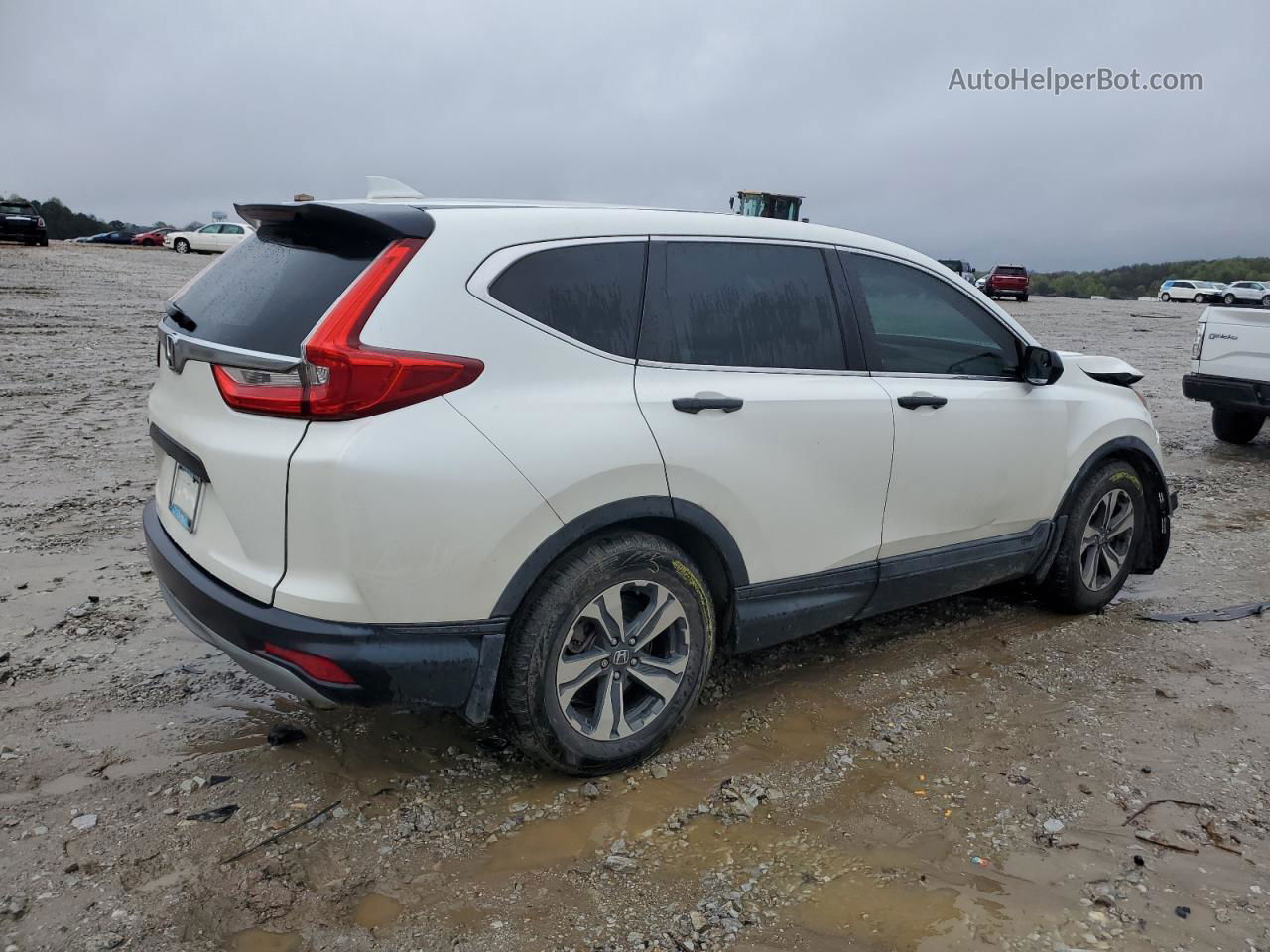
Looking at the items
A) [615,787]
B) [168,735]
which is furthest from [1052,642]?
[168,735]

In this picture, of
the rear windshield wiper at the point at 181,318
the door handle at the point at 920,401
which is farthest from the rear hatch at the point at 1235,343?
the rear windshield wiper at the point at 181,318

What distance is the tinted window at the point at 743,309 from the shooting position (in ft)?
10.8

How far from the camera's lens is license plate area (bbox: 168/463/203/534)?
117 inches

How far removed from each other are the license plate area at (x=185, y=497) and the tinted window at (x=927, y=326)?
2444 mm

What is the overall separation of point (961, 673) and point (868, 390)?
1.33 meters

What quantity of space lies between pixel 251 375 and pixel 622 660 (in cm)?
140

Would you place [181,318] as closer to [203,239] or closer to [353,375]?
[353,375]

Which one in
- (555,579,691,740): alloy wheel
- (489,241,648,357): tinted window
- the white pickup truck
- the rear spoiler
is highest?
the rear spoiler

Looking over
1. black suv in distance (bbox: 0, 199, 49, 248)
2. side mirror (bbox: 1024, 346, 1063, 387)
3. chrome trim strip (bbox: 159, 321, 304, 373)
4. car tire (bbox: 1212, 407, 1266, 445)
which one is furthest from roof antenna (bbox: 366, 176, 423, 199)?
black suv in distance (bbox: 0, 199, 49, 248)

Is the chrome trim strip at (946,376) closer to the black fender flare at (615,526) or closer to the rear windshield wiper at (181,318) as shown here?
Result: the black fender flare at (615,526)

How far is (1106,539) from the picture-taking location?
481 cm

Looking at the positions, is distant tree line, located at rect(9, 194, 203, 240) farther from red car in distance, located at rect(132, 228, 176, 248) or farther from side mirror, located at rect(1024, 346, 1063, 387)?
side mirror, located at rect(1024, 346, 1063, 387)

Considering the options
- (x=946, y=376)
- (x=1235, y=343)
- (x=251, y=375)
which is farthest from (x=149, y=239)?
(x=251, y=375)

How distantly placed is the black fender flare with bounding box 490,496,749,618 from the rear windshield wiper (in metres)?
1.30
